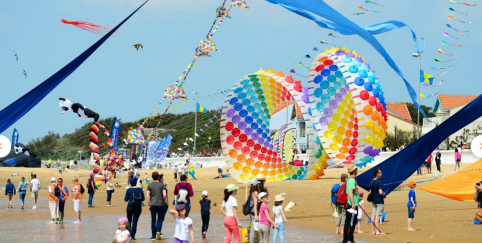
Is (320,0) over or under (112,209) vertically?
over

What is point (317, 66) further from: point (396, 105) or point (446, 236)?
point (396, 105)

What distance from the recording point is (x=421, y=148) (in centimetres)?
1775

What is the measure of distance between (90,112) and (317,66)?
13.6 metres

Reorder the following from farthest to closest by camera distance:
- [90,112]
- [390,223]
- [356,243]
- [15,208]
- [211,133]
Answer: [211,133] < [90,112] < [15,208] < [390,223] < [356,243]

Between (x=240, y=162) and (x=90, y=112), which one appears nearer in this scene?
(x=240, y=162)

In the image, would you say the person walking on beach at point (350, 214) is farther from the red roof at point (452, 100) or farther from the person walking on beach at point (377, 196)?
the red roof at point (452, 100)

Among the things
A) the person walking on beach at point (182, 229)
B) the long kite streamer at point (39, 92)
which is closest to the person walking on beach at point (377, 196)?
the person walking on beach at point (182, 229)

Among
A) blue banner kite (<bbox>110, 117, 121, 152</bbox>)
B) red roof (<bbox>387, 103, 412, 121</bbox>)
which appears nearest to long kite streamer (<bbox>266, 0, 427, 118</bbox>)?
blue banner kite (<bbox>110, 117, 121, 152</bbox>)

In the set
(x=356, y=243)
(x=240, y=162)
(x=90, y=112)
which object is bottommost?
(x=356, y=243)

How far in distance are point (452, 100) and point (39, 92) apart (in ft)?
157

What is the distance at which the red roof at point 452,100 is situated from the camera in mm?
55400

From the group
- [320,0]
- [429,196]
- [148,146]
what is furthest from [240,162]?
[148,146]

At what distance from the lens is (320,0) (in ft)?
47.2

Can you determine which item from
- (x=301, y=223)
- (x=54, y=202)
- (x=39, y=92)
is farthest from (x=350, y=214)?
(x=54, y=202)
